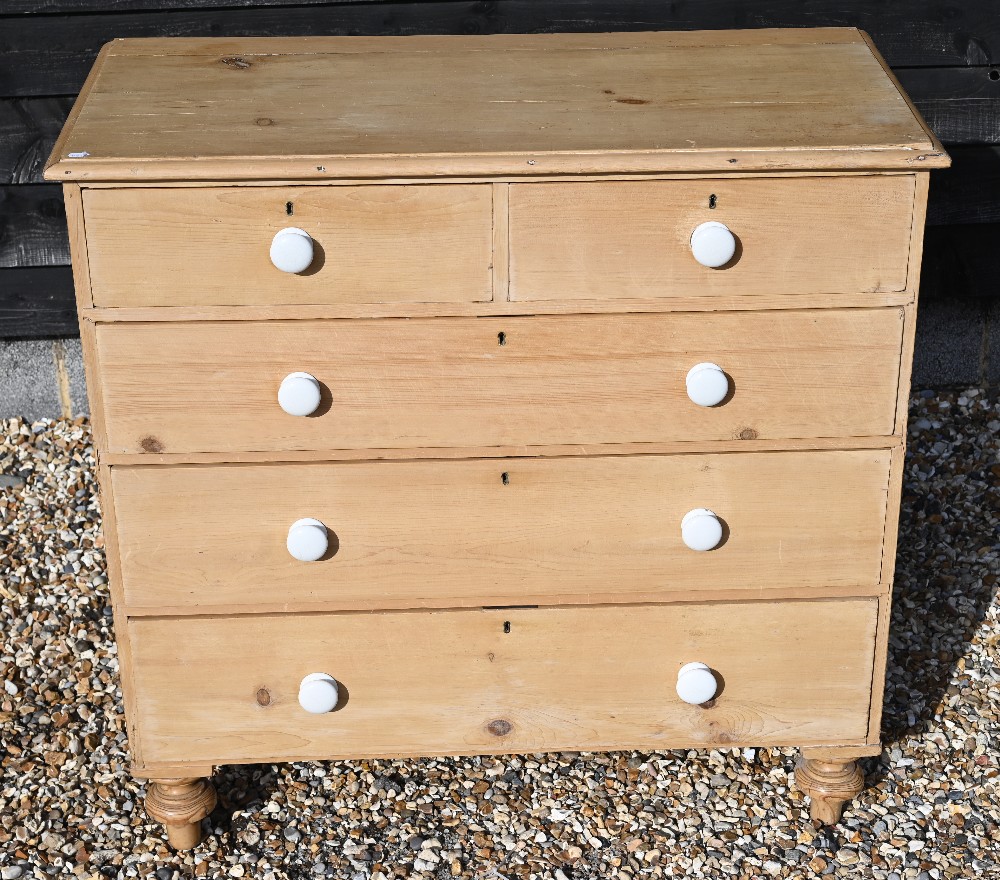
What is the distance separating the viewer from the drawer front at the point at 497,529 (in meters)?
2.25

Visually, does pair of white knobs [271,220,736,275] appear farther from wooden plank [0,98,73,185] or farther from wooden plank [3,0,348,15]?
wooden plank [0,98,73,185]

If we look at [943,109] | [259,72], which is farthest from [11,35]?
[943,109]

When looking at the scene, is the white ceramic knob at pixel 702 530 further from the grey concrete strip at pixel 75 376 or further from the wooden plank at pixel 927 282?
the grey concrete strip at pixel 75 376

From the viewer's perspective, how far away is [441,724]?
8.03 feet

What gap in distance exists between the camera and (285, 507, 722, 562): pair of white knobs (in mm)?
2242

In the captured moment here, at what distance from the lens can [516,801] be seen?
2.69m

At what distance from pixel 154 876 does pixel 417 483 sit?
3.21 ft

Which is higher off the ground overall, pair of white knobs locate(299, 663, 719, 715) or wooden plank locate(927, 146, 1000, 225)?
wooden plank locate(927, 146, 1000, 225)

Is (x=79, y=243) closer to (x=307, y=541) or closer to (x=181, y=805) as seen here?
(x=307, y=541)

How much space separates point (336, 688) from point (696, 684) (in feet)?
2.19

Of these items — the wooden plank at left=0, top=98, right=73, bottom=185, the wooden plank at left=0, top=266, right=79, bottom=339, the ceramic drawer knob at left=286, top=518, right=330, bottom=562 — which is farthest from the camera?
the wooden plank at left=0, top=266, right=79, bottom=339

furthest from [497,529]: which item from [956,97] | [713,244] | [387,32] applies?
[956,97]

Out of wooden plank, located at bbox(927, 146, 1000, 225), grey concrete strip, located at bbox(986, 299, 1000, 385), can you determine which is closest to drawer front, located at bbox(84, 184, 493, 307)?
wooden plank, located at bbox(927, 146, 1000, 225)

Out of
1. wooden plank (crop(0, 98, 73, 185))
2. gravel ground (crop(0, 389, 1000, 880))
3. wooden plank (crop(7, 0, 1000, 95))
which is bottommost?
gravel ground (crop(0, 389, 1000, 880))
